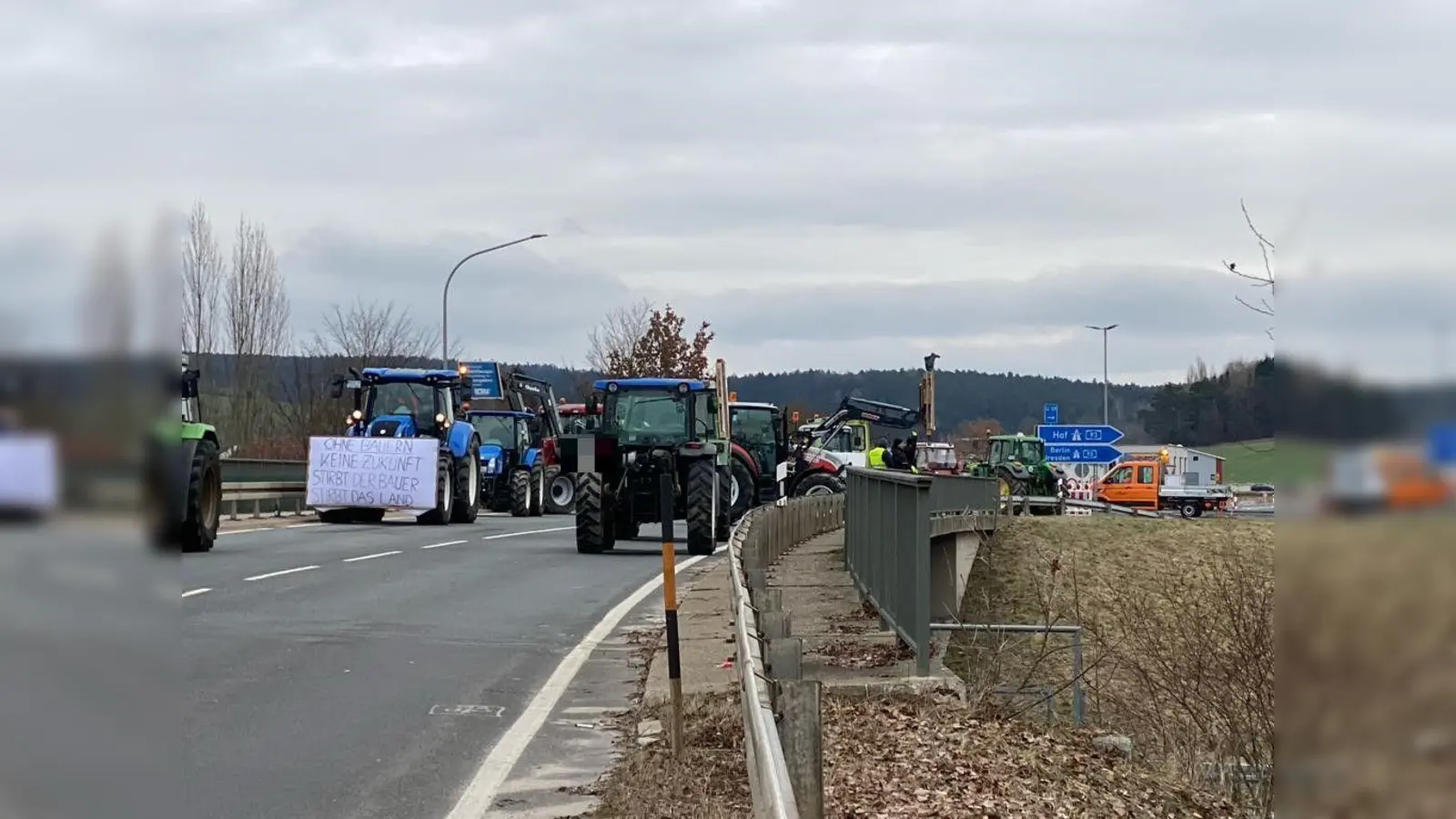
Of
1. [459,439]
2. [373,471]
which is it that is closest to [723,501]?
[373,471]

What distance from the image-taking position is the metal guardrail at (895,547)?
11.6 metres

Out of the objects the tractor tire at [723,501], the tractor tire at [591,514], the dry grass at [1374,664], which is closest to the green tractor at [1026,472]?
the tractor tire at [723,501]

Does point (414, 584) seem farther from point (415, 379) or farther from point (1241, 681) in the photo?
point (415, 379)

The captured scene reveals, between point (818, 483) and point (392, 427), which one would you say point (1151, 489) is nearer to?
point (818, 483)

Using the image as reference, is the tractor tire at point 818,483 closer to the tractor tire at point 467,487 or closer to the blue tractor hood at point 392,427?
the tractor tire at point 467,487

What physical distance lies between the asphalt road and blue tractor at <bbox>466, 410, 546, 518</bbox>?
9127 mm

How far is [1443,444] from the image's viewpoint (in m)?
1.16

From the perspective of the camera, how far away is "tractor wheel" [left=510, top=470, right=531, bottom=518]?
4250 centimetres

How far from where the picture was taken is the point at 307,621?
50.8 feet

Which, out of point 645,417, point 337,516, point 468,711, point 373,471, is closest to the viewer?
point 468,711

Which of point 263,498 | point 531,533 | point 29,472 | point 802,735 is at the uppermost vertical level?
point 29,472

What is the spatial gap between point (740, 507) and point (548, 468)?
11.2m

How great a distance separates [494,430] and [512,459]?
935 mm

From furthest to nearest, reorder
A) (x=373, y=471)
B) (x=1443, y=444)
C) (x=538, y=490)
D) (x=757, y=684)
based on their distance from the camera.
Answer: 1. (x=538, y=490)
2. (x=373, y=471)
3. (x=757, y=684)
4. (x=1443, y=444)
